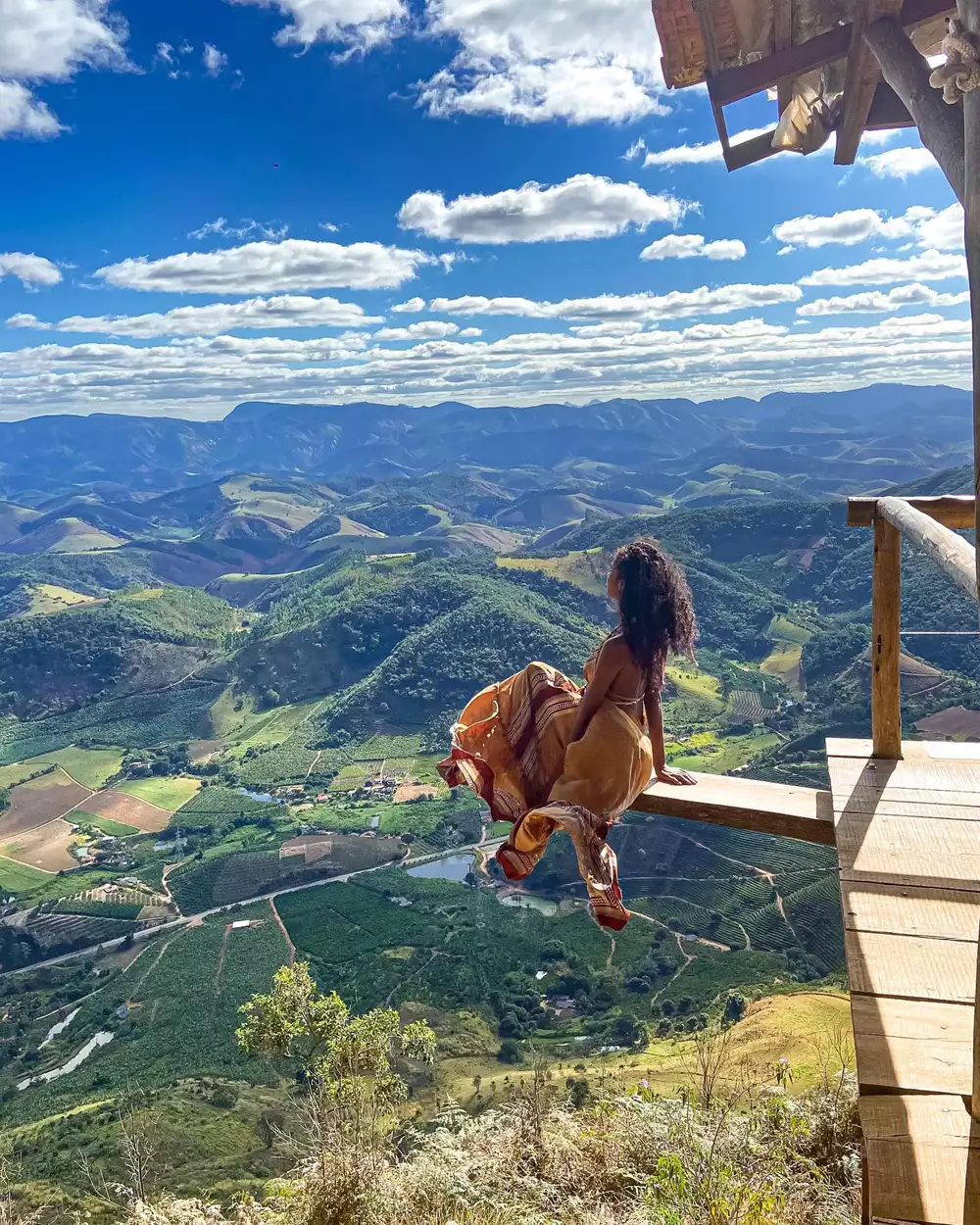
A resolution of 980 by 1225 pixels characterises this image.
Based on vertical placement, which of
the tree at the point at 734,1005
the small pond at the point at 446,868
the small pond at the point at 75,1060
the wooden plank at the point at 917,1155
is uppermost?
the wooden plank at the point at 917,1155

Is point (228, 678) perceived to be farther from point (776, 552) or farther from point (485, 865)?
point (776, 552)

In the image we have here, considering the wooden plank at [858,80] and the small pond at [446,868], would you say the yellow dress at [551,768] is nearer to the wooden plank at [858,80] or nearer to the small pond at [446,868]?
the wooden plank at [858,80]

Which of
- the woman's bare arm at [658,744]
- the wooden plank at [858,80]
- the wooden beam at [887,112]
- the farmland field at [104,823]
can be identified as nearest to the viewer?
the wooden plank at [858,80]

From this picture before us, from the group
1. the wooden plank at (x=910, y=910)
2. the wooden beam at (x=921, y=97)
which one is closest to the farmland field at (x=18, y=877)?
the wooden plank at (x=910, y=910)

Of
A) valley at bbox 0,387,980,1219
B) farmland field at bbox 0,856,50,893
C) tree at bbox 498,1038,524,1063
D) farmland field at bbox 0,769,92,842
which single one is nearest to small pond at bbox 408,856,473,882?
valley at bbox 0,387,980,1219

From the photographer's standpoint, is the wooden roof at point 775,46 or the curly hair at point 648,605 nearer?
the wooden roof at point 775,46
